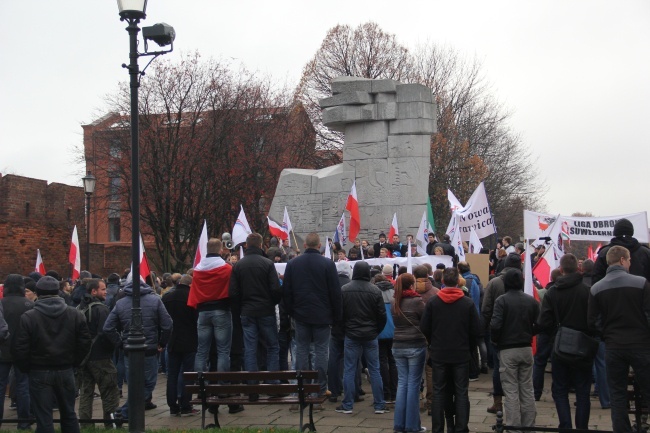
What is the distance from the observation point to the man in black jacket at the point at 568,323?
8594 mm

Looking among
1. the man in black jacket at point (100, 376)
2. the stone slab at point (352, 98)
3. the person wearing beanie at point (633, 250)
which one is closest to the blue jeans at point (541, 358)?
the person wearing beanie at point (633, 250)

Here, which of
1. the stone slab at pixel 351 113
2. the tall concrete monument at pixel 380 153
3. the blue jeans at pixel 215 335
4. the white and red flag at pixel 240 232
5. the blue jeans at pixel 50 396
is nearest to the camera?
the blue jeans at pixel 50 396

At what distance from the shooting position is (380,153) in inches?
815

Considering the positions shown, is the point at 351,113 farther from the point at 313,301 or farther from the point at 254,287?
the point at 313,301

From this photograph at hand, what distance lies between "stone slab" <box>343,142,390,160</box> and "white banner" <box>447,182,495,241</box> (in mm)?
4210

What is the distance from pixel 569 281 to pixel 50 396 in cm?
553

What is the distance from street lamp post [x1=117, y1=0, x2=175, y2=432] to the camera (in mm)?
8867

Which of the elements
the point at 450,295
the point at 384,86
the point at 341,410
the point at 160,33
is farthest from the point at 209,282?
the point at 384,86

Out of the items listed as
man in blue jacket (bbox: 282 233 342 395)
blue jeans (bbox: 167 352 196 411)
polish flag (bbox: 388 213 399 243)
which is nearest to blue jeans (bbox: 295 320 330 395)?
man in blue jacket (bbox: 282 233 342 395)

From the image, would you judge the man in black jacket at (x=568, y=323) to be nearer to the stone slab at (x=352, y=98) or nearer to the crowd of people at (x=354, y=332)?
the crowd of people at (x=354, y=332)

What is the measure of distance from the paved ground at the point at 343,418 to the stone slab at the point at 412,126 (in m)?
9.96

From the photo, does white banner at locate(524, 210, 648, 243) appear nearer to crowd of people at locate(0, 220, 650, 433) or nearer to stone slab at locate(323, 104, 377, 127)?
crowd of people at locate(0, 220, 650, 433)

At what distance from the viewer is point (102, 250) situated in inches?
1399

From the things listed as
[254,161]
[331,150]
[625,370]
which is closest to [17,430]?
[625,370]
